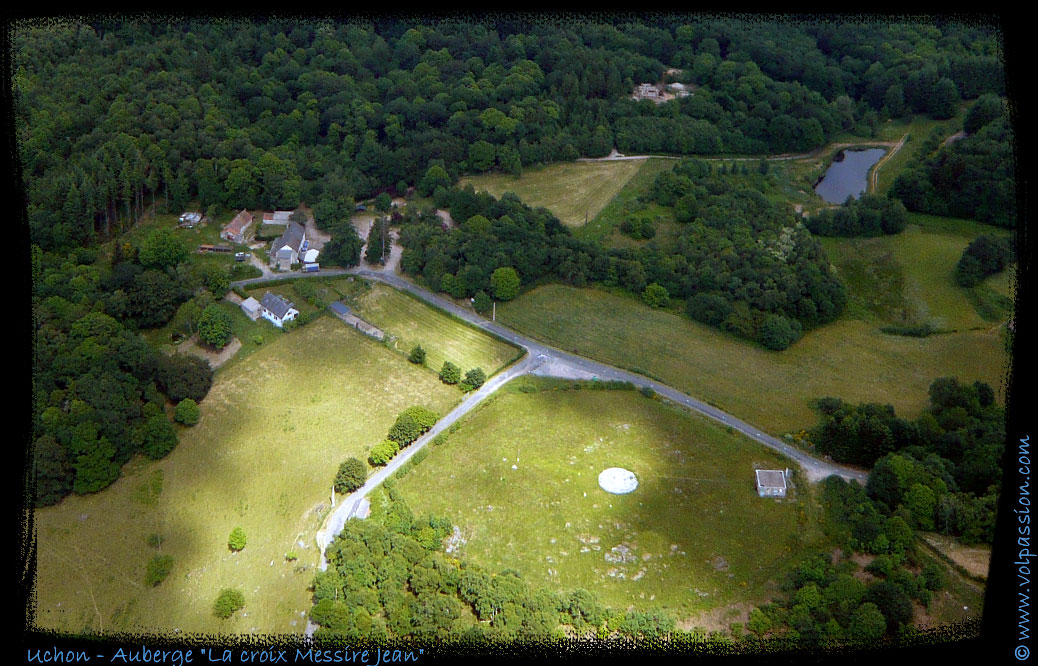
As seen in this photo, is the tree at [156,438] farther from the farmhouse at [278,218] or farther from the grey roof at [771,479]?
the grey roof at [771,479]

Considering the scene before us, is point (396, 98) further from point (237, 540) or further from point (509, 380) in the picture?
point (237, 540)

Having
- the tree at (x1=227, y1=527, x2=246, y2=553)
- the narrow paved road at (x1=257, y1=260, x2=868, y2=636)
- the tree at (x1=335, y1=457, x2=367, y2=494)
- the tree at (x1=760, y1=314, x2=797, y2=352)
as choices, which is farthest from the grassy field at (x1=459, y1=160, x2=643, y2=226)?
the tree at (x1=227, y1=527, x2=246, y2=553)

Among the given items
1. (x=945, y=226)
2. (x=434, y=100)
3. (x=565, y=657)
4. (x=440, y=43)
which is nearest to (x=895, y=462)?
(x=565, y=657)

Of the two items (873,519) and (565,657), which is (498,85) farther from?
(565,657)

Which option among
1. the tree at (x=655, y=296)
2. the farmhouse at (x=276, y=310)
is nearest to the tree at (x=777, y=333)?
the tree at (x=655, y=296)

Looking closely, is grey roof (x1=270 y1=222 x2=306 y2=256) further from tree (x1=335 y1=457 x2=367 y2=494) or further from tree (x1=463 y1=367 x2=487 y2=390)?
tree (x1=335 y1=457 x2=367 y2=494)

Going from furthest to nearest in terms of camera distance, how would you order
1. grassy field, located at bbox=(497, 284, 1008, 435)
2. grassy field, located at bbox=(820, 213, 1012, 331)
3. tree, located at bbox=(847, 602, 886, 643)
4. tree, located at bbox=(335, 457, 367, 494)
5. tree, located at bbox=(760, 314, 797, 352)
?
1. grassy field, located at bbox=(820, 213, 1012, 331)
2. tree, located at bbox=(760, 314, 797, 352)
3. grassy field, located at bbox=(497, 284, 1008, 435)
4. tree, located at bbox=(335, 457, 367, 494)
5. tree, located at bbox=(847, 602, 886, 643)
